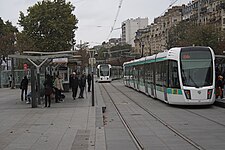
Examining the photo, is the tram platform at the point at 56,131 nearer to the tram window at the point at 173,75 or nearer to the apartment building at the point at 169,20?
the tram window at the point at 173,75

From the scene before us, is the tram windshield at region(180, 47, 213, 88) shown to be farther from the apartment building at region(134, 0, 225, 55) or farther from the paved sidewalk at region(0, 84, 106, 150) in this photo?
the apartment building at region(134, 0, 225, 55)

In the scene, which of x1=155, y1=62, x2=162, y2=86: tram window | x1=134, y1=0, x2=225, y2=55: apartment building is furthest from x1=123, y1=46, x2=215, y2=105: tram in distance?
x1=134, y1=0, x2=225, y2=55: apartment building

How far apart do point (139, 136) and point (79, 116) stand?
5557 millimetres

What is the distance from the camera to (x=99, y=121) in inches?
605

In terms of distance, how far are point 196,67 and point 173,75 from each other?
1240 mm

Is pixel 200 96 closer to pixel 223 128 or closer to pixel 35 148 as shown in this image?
pixel 223 128

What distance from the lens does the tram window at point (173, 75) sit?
2089 centimetres

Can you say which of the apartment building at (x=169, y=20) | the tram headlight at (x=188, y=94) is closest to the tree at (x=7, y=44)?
the apartment building at (x=169, y=20)

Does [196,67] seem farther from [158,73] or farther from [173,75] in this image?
[158,73]

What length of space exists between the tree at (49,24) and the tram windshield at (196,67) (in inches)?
517

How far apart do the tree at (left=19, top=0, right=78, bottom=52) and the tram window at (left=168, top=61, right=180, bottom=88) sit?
12.4m

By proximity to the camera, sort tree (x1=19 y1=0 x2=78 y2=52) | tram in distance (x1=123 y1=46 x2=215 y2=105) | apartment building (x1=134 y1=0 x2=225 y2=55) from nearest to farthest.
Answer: tram in distance (x1=123 y1=46 x2=215 y2=105), tree (x1=19 y1=0 x2=78 y2=52), apartment building (x1=134 y1=0 x2=225 y2=55)

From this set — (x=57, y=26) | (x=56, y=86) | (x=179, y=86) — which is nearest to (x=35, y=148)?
(x=179, y=86)

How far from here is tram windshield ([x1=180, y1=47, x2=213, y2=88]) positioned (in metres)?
20.5
